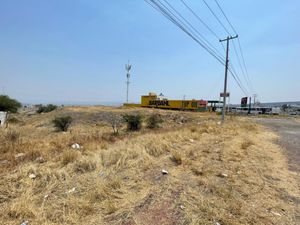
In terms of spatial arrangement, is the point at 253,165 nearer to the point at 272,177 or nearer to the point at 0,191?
the point at 272,177

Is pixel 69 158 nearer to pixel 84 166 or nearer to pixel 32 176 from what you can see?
pixel 84 166

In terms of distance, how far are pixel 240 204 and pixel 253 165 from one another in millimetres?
3153

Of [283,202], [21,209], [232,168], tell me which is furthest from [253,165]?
[21,209]

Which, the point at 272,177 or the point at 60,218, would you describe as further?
the point at 272,177

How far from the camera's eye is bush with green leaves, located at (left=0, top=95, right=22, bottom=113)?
45.2 m

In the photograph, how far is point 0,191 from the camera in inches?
179

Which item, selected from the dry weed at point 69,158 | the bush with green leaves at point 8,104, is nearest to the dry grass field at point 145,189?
the dry weed at point 69,158

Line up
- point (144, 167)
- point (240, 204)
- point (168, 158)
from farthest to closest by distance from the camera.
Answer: point (168, 158) < point (144, 167) < point (240, 204)

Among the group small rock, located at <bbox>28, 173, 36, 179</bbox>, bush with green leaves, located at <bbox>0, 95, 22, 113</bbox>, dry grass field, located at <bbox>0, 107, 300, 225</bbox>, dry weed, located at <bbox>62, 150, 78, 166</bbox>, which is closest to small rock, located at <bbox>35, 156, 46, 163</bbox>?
dry grass field, located at <bbox>0, 107, 300, 225</bbox>

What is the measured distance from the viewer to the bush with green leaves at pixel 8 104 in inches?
1780

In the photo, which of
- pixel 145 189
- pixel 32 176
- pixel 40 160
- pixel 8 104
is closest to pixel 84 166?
pixel 32 176

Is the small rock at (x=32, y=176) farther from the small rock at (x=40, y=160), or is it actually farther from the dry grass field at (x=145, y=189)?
the small rock at (x=40, y=160)

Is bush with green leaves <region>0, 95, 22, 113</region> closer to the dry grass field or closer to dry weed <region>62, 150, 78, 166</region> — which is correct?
the dry grass field

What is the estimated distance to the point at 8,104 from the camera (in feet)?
153
